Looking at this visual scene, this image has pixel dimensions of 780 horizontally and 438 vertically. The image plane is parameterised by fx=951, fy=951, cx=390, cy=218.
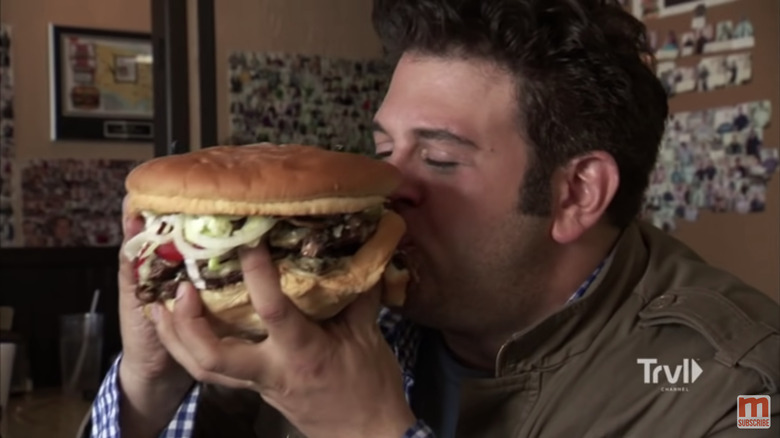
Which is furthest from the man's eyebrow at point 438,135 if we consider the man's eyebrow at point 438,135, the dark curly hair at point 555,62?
the dark curly hair at point 555,62

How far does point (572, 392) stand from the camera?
1.14m

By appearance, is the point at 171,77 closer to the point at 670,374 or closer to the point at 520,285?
the point at 520,285

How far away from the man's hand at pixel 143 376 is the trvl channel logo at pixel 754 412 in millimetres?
659

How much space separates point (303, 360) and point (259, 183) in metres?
0.18

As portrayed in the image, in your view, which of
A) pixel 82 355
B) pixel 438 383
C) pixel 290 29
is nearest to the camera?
pixel 438 383

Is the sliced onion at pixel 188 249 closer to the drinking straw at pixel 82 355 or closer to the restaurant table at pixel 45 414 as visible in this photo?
the restaurant table at pixel 45 414

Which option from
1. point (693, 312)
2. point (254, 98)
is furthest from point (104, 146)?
point (693, 312)

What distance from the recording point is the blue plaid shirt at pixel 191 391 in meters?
1.17

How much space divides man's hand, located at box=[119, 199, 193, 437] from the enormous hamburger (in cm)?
12

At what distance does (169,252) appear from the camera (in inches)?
36.6

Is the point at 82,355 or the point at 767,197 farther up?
the point at 767,197

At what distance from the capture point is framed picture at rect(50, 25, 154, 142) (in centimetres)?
320

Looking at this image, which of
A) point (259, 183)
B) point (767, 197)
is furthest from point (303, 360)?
point (767, 197)

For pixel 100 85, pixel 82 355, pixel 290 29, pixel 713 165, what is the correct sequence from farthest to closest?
1. pixel 100 85
2. pixel 82 355
3. pixel 290 29
4. pixel 713 165
